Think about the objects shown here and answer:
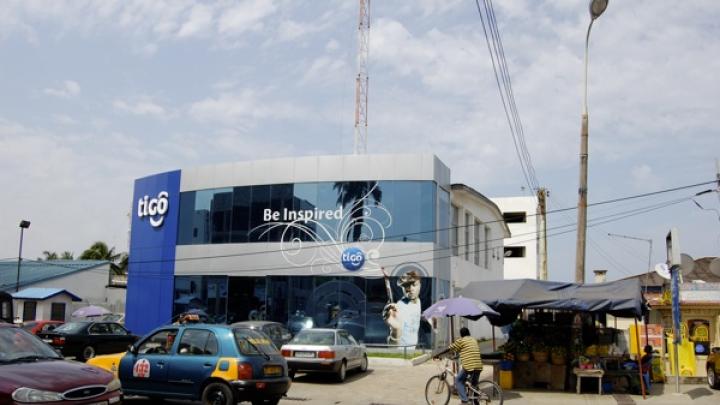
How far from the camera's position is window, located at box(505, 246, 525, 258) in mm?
66562

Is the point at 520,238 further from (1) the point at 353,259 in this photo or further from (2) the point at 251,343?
(2) the point at 251,343

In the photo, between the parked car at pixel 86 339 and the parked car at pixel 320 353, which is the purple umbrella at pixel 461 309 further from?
the parked car at pixel 86 339

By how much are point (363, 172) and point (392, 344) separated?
7.43m

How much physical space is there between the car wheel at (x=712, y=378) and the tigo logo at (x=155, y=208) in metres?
25.8

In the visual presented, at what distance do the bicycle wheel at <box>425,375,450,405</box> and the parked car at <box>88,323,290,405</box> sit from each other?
331 centimetres

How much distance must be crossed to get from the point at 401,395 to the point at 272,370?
5036 millimetres

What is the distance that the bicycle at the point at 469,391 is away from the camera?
12.9 m

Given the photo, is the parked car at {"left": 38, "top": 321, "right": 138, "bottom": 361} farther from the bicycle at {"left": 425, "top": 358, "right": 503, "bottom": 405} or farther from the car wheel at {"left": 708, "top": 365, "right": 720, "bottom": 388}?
the car wheel at {"left": 708, "top": 365, "right": 720, "bottom": 388}

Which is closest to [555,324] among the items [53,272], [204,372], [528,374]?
[528,374]

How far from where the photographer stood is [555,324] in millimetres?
17781

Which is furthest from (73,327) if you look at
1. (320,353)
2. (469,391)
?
(469,391)

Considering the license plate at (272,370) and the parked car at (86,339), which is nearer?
the license plate at (272,370)

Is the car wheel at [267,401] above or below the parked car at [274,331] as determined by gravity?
below

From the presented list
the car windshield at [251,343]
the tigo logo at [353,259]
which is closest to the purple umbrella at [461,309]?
the car windshield at [251,343]
